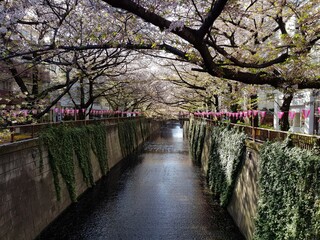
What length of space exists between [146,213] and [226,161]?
4.63m

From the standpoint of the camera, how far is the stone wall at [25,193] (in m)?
8.85

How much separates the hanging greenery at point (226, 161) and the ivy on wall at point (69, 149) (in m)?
7.54

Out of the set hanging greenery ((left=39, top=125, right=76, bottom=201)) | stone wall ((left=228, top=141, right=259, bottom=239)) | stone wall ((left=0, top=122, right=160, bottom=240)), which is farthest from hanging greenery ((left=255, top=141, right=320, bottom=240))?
hanging greenery ((left=39, top=125, right=76, bottom=201))

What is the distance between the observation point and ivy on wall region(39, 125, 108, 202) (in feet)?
41.9

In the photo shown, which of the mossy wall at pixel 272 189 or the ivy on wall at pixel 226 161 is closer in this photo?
the mossy wall at pixel 272 189

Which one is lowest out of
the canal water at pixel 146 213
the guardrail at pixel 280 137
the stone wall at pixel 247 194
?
the canal water at pixel 146 213

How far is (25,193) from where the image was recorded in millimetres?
10156

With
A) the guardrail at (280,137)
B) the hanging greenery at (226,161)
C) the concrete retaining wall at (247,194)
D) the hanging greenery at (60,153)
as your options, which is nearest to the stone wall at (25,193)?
the hanging greenery at (60,153)

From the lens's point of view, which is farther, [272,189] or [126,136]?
[126,136]

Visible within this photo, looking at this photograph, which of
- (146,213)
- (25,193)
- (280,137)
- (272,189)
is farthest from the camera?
(146,213)

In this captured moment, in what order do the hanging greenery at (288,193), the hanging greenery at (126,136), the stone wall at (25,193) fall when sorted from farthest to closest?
the hanging greenery at (126,136), the stone wall at (25,193), the hanging greenery at (288,193)

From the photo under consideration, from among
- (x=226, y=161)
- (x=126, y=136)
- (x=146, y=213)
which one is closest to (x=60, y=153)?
(x=146, y=213)

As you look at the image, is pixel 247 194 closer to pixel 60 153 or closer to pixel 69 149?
pixel 60 153

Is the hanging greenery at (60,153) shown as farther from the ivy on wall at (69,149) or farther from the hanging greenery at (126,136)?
the hanging greenery at (126,136)
